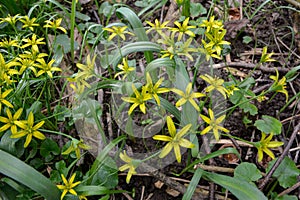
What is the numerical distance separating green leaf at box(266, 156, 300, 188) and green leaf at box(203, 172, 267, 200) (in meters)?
0.20

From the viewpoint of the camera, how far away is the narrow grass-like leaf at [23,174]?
125 cm

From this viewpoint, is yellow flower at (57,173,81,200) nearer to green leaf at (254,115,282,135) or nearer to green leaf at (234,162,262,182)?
green leaf at (234,162,262,182)

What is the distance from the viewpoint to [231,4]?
7.51 feet

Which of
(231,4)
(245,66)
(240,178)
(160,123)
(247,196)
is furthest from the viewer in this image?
(231,4)

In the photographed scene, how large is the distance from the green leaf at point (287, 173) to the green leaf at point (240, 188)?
203 mm

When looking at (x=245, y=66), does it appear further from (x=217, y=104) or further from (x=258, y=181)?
(x=258, y=181)

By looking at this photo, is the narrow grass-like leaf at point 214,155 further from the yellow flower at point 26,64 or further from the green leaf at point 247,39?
the green leaf at point 247,39

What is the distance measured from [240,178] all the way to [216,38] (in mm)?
550

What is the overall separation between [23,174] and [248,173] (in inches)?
31.8

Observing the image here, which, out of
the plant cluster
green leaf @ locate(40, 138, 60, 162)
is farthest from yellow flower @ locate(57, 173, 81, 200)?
green leaf @ locate(40, 138, 60, 162)

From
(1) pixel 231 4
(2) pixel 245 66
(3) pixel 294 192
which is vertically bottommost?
(3) pixel 294 192

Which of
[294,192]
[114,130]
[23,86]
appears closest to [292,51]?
[294,192]

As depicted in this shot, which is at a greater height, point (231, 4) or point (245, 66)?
point (231, 4)

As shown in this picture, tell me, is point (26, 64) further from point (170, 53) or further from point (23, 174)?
point (170, 53)
